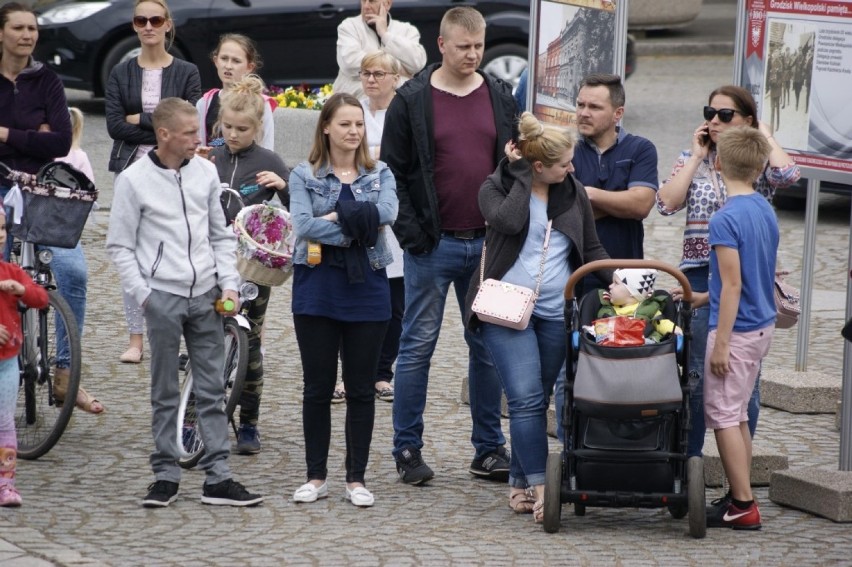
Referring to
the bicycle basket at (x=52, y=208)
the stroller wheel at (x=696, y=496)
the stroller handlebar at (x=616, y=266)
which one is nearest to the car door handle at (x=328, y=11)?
the bicycle basket at (x=52, y=208)

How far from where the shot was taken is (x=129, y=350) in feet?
30.2

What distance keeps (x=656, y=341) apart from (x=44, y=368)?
3.08 m

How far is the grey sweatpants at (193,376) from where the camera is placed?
6574mm

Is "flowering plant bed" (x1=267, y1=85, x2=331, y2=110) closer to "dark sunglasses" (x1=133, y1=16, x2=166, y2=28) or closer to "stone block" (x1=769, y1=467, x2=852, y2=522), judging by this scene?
"dark sunglasses" (x1=133, y1=16, x2=166, y2=28)

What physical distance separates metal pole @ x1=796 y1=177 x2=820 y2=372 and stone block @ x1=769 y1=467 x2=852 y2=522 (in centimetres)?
177

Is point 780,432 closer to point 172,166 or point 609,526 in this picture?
point 609,526

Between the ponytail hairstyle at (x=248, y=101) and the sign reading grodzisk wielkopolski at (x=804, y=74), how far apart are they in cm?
262

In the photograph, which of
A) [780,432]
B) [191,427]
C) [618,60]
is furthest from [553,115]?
[191,427]

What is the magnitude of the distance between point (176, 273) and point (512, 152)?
4.92 feet

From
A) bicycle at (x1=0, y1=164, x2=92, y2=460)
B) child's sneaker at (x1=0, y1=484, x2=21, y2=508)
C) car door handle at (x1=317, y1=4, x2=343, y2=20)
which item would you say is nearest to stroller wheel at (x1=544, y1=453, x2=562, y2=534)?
child's sneaker at (x1=0, y1=484, x2=21, y2=508)

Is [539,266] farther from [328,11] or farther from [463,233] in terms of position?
[328,11]

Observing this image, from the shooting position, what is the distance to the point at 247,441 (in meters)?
7.56

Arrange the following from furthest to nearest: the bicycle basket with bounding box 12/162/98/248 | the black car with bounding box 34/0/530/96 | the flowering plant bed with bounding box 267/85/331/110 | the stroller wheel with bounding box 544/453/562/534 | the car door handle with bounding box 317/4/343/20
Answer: the car door handle with bounding box 317/4/343/20
the black car with bounding box 34/0/530/96
the flowering plant bed with bounding box 267/85/331/110
the bicycle basket with bounding box 12/162/98/248
the stroller wheel with bounding box 544/453/562/534

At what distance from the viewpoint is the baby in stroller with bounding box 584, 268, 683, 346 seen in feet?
20.5
